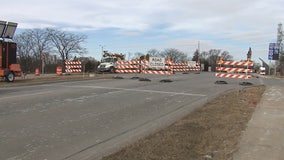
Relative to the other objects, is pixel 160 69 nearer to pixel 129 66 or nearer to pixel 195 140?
pixel 129 66

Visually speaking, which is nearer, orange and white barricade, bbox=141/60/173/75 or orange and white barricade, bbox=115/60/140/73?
orange and white barricade, bbox=141/60/173/75

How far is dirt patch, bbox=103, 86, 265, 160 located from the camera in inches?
265

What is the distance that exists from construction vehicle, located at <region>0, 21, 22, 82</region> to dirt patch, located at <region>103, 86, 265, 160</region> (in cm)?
1794

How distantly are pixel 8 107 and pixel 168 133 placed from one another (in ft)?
19.9

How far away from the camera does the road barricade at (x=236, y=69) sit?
26969 millimetres

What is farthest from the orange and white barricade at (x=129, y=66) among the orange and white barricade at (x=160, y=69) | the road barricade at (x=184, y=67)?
the road barricade at (x=184, y=67)

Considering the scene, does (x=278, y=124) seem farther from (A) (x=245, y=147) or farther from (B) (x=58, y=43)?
(B) (x=58, y=43)

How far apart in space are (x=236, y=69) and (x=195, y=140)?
20133mm

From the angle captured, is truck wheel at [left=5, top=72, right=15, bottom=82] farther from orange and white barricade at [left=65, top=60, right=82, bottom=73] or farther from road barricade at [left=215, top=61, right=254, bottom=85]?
orange and white barricade at [left=65, top=60, right=82, bottom=73]

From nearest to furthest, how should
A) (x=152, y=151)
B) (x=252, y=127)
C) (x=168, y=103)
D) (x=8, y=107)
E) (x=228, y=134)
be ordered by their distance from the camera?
(x=152, y=151), (x=228, y=134), (x=252, y=127), (x=8, y=107), (x=168, y=103)

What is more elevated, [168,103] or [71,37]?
[71,37]

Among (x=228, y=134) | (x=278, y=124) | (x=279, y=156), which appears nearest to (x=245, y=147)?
(x=279, y=156)

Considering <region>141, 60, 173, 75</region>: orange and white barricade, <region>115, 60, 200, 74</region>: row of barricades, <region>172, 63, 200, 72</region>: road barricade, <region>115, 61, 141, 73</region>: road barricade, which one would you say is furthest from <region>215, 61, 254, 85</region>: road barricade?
<region>172, 63, 200, 72</region>: road barricade

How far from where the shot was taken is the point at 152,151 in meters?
7.00
